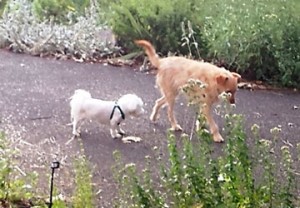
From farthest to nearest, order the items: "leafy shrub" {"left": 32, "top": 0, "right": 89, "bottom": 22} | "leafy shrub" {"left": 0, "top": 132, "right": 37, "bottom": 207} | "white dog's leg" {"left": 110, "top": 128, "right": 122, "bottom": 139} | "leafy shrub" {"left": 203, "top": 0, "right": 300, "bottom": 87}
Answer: "leafy shrub" {"left": 32, "top": 0, "right": 89, "bottom": 22}
"leafy shrub" {"left": 203, "top": 0, "right": 300, "bottom": 87}
"white dog's leg" {"left": 110, "top": 128, "right": 122, "bottom": 139}
"leafy shrub" {"left": 0, "top": 132, "right": 37, "bottom": 207}

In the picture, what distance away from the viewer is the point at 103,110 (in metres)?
5.27

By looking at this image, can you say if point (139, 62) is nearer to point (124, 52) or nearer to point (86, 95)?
point (124, 52)

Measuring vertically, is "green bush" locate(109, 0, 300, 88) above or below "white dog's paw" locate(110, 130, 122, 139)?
above

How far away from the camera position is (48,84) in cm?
715

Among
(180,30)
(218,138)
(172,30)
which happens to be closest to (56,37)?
(172,30)

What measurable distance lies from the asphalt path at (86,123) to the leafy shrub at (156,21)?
2.05ft

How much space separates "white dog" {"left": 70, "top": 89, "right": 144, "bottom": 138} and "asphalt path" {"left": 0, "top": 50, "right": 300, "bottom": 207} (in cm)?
13

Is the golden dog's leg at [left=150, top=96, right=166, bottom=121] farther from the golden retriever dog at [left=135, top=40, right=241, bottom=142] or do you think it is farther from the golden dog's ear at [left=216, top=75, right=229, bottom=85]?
the golden dog's ear at [left=216, top=75, right=229, bottom=85]

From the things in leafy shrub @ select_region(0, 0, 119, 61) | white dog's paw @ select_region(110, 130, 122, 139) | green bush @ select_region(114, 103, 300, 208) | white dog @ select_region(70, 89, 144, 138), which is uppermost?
green bush @ select_region(114, 103, 300, 208)

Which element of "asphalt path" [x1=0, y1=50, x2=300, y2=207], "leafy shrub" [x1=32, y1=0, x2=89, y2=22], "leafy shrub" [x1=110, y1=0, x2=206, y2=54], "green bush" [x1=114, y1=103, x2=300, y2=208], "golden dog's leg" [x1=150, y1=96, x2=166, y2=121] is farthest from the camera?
"leafy shrub" [x1=32, y1=0, x2=89, y2=22]

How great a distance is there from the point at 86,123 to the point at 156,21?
10.3 ft

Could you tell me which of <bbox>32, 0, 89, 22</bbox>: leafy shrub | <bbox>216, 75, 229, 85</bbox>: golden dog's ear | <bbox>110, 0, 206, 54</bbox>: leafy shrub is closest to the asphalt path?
<bbox>216, 75, 229, 85</bbox>: golden dog's ear

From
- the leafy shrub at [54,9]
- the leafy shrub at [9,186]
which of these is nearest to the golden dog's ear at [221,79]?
the leafy shrub at [9,186]

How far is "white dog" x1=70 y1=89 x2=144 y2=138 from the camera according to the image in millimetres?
5246
